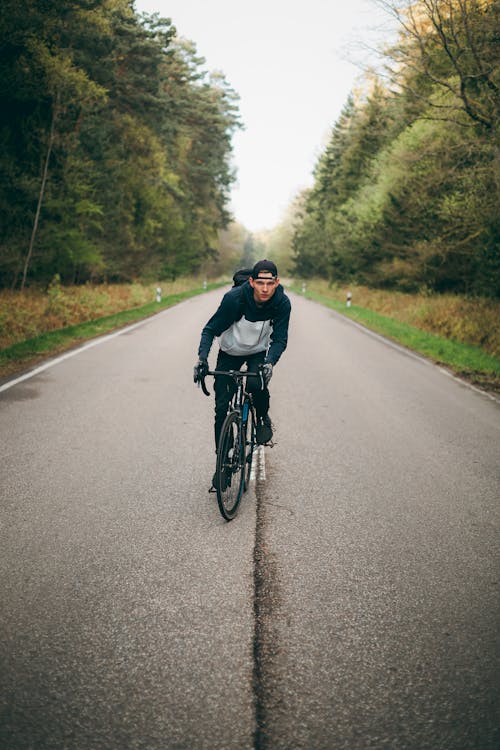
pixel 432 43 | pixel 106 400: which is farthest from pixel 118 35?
pixel 106 400

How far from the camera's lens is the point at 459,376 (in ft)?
33.8

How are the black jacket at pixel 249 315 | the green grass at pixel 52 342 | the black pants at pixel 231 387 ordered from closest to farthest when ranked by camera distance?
the black jacket at pixel 249 315
the black pants at pixel 231 387
the green grass at pixel 52 342

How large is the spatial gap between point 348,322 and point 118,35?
52.4ft

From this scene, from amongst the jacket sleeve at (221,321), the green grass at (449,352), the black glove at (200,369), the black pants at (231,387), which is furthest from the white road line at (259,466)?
the green grass at (449,352)

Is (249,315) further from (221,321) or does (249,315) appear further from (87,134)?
(87,134)

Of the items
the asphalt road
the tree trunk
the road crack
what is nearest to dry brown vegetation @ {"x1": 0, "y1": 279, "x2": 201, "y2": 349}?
the tree trunk

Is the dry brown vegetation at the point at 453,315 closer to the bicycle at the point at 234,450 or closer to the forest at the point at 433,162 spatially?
the forest at the point at 433,162

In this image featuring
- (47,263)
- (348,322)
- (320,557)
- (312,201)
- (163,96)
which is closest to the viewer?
(320,557)

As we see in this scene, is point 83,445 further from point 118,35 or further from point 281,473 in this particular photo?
point 118,35

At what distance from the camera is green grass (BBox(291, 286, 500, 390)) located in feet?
33.7

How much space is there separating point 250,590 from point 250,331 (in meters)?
2.11

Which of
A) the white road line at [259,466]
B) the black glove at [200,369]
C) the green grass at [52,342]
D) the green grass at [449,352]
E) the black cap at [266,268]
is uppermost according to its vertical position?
the black cap at [266,268]

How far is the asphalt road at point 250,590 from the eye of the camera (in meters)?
2.17

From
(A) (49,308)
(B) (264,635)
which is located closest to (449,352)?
(B) (264,635)
